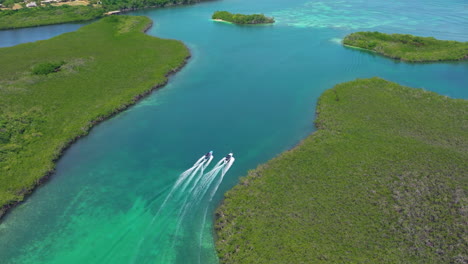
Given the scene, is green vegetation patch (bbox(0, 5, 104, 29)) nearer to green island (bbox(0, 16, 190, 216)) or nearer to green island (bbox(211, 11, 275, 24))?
green island (bbox(0, 16, 190, 216))

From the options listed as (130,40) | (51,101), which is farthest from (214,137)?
(130,40)

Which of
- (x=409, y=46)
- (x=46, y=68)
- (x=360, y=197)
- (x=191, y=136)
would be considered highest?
(x=409, y=46)

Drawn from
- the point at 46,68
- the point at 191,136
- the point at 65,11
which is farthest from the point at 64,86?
the point at 65,11

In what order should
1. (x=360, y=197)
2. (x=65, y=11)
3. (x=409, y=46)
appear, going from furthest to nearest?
1. (x=65, y=11)
2. (x=409, y=46)
3. (x=360, y=197)

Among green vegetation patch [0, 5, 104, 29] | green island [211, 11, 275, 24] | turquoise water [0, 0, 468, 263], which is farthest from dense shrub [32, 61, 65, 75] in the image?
green island [211, 11, 275, 24]

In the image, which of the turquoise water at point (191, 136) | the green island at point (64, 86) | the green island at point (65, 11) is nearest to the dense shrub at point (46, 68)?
the green island at point (64, 86)

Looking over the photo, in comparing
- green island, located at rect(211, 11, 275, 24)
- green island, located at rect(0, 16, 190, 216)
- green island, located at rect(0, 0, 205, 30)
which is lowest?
green island, located at rect(0, 16, 190, 216)

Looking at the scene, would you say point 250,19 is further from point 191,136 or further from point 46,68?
point 191,136
